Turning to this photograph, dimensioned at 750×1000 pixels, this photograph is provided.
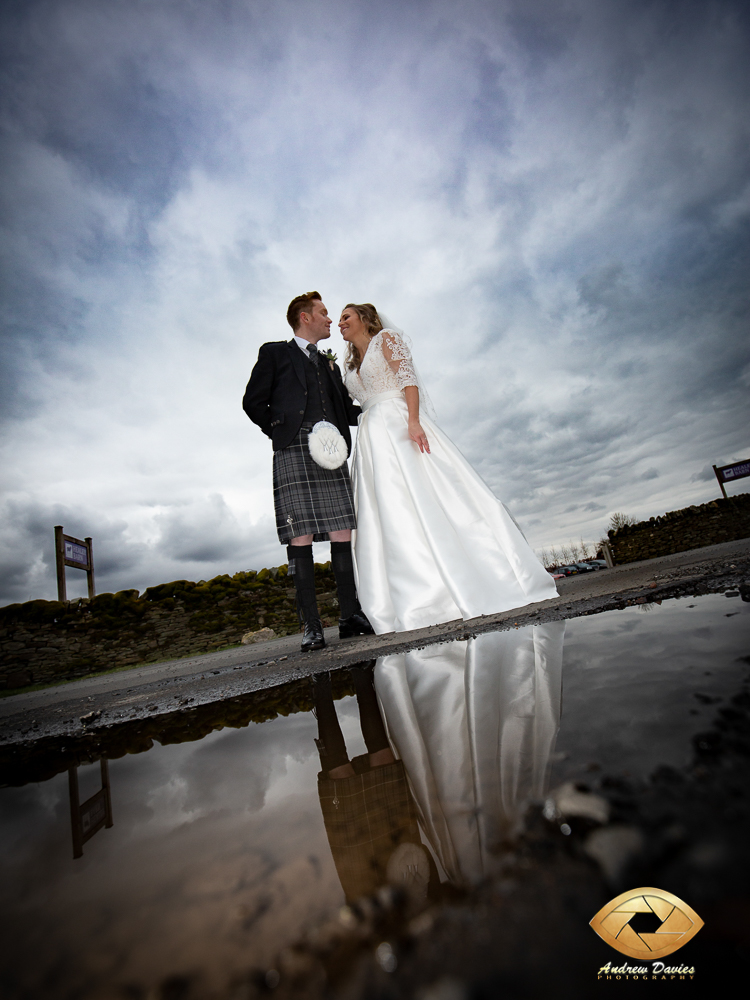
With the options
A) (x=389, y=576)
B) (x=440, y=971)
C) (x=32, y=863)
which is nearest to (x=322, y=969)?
(x=440, y=971)

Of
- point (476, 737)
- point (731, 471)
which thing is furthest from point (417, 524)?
point (731, 471)

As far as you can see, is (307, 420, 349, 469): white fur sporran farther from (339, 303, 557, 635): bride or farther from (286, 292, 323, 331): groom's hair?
(286, 292, 323, 331): groom's hair

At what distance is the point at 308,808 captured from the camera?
18.9 inches

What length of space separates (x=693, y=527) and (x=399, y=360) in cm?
1391

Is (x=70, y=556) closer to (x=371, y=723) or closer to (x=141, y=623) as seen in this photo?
(x=141, y=623)

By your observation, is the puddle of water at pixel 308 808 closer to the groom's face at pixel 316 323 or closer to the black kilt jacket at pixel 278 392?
the black kilt jacket at pixel 278 392

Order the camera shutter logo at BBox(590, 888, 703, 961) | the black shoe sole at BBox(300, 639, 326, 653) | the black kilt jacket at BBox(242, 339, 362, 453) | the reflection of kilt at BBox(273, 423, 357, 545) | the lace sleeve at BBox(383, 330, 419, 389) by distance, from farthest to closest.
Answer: the lace sleeve at BBox(383, 330, 419, 389) → the black kilt jacket at BBox(242, 339, 362, 453) → the reflection of kilt at BBox(273, 423, 357, 545) → the black shoe sole at BBox(300, 639, 326, 653) → the camera shutter logo at BBox(590, 888, 703, 961)

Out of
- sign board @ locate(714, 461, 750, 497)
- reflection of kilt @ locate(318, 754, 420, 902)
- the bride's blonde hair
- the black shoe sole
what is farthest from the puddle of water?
sign board @ locate(714, 461, 750, 497)

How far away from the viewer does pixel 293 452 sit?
2.97 metres

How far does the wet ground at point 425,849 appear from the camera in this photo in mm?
227

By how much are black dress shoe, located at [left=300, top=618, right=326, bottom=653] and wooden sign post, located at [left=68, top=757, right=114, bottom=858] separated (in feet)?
5.83

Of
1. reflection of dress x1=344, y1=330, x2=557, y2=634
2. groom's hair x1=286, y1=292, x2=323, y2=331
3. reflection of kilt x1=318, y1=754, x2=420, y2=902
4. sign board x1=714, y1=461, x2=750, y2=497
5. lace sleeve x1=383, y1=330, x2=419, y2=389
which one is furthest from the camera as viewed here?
sign board x1=714, y1=461, x2=750, y2=497

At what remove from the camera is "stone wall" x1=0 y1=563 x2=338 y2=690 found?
7949mm

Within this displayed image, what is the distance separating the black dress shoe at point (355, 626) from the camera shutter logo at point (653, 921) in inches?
109
